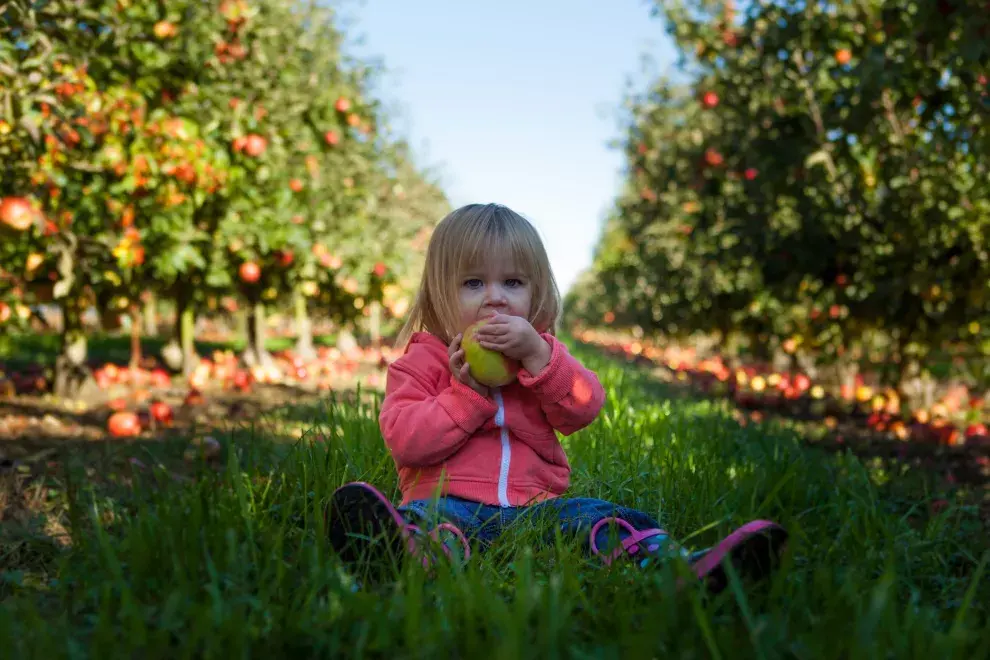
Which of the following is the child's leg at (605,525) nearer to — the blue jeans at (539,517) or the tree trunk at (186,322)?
the blue jeans at (539,517)

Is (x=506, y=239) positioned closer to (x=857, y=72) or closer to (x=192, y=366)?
(x=857, y=72)

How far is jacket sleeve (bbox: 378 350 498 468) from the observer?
2338 millimetres

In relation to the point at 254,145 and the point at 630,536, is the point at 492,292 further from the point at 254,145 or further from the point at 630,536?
the point at 254,145

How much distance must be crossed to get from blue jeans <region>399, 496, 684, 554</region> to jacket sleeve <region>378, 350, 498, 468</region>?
0.13m

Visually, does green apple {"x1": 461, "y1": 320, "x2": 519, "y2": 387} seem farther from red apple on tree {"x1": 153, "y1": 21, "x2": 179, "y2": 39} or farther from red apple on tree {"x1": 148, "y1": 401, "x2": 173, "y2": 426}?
red apple on tree {"x1": 153, "y1": 21, "x2": 179, "y2": 39}

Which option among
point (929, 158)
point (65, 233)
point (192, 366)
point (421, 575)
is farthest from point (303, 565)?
point (192, 366)

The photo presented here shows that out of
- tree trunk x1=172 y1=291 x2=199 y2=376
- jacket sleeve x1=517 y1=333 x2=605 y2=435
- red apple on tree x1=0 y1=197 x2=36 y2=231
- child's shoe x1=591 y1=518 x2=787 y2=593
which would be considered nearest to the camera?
child's shoe x1=591 y1=518 x2=787 y2=593

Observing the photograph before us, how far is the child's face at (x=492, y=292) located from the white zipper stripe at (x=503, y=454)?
0.23m

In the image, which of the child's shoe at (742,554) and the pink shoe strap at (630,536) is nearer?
the child's shoe at (742,554)

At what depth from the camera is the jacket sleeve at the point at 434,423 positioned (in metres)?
2.34

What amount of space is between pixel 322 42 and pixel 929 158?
7.05 metres

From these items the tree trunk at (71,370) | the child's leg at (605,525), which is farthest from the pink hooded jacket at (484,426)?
the tree trunk at (71,370)

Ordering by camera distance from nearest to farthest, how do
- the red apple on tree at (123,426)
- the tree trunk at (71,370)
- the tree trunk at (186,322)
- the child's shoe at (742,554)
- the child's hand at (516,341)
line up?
the child's shoe at (742,554) → the child's hand at (516,341) → the red apple on tree at (123,426) → the tree trunk at (71,370) → the tree trunk at (186,322)

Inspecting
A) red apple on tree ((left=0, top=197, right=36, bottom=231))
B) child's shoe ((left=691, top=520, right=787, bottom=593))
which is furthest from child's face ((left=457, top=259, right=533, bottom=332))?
red apple on tree ((left=0, top=197, right=36, bottom=231))
